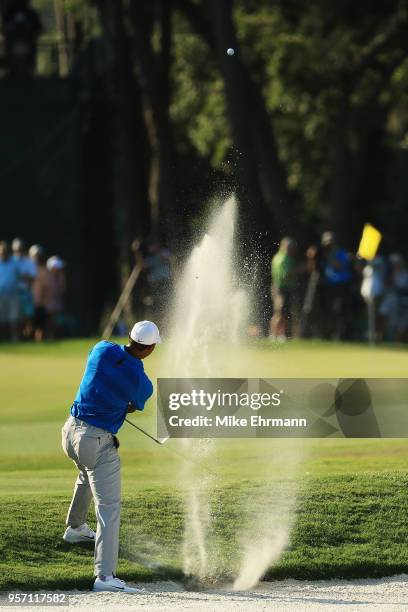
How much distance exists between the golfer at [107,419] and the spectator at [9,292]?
57.7 feet

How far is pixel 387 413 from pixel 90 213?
69.3 ft

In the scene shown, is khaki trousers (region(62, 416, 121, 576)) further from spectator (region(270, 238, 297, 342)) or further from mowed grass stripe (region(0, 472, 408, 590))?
spectator (region(270, 238, 297, 342))

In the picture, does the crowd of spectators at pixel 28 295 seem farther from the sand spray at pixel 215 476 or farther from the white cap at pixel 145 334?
the white cap at pixel 145 334

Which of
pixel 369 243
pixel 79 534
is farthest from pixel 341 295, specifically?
pixel 79 534

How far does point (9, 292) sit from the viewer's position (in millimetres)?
29000

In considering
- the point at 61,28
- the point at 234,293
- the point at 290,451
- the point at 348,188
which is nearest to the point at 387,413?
the point at 290,451

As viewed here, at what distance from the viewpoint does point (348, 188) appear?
39.8 meters

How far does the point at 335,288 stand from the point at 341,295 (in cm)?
16

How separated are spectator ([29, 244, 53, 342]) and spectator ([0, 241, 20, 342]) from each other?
36 centimetres

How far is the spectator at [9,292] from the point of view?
2866 cm

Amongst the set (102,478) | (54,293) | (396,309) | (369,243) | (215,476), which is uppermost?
(102,478)

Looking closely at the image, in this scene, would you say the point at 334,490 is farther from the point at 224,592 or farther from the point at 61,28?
the point at 61,28

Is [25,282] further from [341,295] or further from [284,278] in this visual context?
[341,295]

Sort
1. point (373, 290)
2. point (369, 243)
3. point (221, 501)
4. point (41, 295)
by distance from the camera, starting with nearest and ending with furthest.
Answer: point (221, 501), point (369, 243), point (373, 290), point (41, 295)
